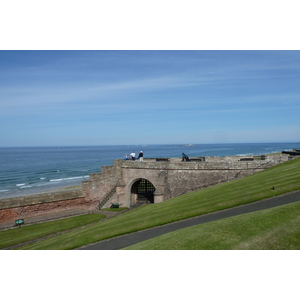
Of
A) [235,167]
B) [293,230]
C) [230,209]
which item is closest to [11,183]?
[235,167]

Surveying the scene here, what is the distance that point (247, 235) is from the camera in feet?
25.0

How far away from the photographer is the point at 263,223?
8383mm

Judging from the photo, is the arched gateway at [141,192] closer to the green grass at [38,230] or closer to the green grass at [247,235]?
the green grass at [38,230]

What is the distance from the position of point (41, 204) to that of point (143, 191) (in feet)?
40.9

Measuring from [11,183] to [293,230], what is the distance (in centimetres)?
5507

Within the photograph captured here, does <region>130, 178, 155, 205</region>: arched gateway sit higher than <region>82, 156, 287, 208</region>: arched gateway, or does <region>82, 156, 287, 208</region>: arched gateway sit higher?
<region>82, 156, 287, 208</region>: arched gateway

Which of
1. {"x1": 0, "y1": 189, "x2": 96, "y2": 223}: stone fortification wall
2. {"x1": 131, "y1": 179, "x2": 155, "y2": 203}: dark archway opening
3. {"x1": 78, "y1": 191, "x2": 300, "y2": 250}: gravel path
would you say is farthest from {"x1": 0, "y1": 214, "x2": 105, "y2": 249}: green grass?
{"x1": 78, "y1": 191, "x2": 300, "y2": 250}: gravel path

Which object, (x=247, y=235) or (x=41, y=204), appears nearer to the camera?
(x=247, y=235)

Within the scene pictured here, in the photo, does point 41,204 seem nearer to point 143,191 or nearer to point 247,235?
point 143,191

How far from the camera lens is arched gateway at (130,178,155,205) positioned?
27.8 meters

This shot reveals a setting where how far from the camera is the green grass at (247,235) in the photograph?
→ 698 centimetres

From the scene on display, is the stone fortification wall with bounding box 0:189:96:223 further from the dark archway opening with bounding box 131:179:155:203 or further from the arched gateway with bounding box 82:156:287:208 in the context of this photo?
the dark archway opening with bounding box 131:179:155:203

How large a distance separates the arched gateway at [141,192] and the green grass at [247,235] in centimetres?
1851

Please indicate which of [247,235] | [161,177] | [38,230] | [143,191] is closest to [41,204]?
[38,230]
